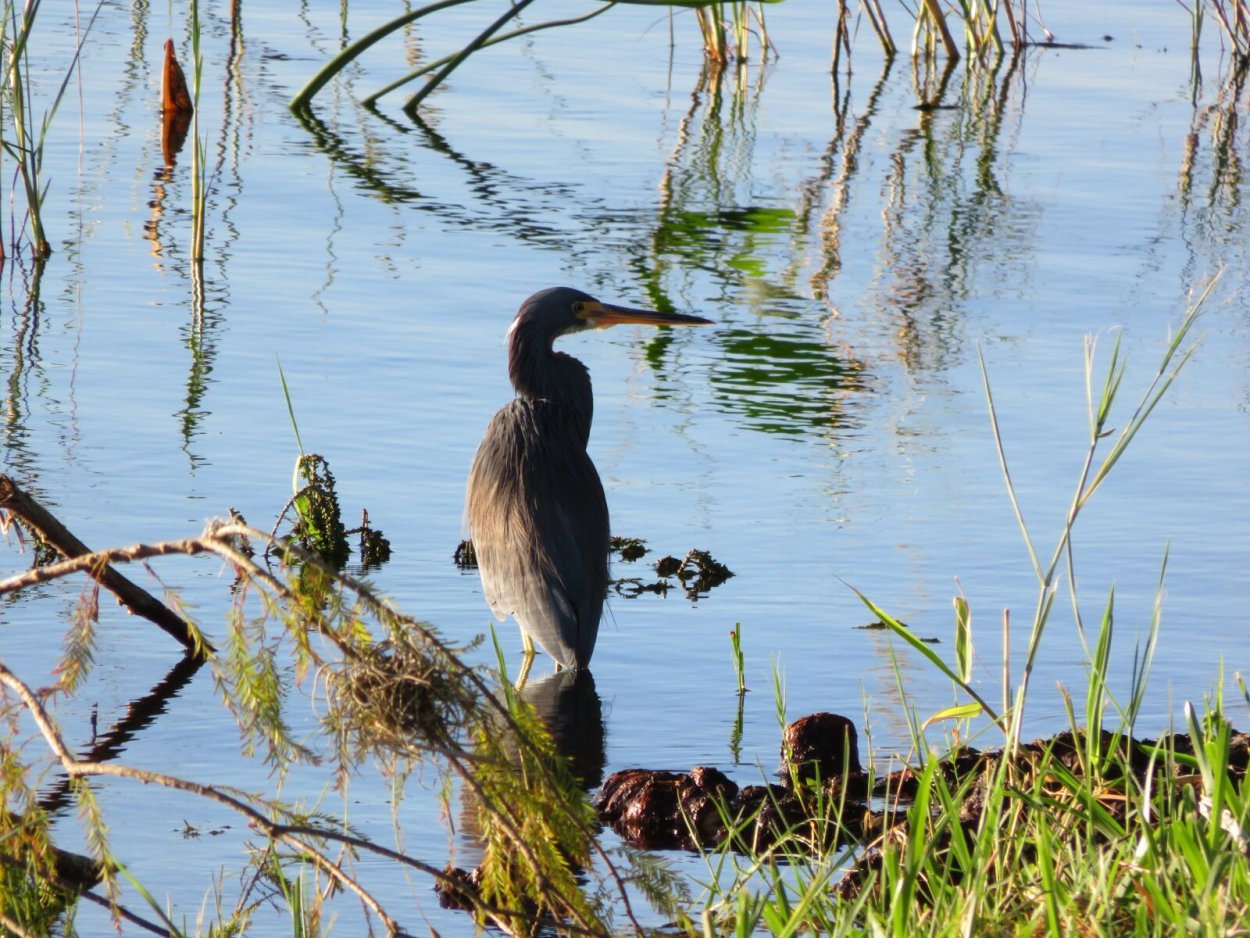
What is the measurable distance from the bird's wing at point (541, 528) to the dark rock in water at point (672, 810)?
1203mm

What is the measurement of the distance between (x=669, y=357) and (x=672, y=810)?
15.6 feet

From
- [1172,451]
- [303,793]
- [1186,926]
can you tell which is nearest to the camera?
[1186,926]

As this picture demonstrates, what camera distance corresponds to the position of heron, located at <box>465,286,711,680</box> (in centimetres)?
566

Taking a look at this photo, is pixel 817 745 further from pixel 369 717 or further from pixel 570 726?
pixel 369 717

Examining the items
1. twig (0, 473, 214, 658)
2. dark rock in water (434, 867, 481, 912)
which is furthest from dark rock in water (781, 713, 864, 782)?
twig (0, 473, 214, 658)

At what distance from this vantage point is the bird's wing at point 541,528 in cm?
563

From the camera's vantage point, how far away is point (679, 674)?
549 centimetres

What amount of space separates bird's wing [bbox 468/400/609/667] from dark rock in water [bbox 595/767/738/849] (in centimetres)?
120

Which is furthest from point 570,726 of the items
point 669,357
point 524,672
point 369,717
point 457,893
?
point 669,357

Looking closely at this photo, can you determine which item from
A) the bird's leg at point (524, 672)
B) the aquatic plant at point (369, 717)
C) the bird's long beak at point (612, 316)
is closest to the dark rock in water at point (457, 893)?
the aquatic plant at point (369, 717)

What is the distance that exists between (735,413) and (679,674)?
2.60 m

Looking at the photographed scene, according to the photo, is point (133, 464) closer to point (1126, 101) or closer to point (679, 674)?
point (679, 674)

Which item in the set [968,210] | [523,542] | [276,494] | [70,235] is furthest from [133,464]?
[968,210]

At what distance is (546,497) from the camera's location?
19.7ft
